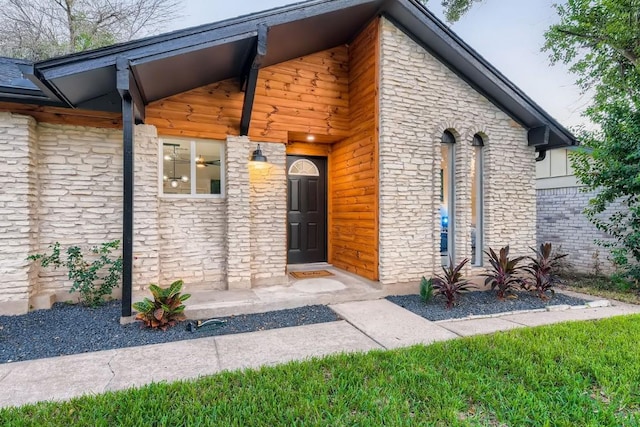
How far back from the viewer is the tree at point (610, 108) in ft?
17.5

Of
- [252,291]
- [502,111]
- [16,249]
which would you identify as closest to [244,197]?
[252,291]

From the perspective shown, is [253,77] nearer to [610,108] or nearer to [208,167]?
[208,167]

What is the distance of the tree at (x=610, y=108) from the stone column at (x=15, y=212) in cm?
870

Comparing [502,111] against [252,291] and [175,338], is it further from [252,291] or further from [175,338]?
[175,338]

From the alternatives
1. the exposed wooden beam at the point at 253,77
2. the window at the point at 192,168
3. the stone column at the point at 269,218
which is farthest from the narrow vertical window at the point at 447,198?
the window at the point at 192,168

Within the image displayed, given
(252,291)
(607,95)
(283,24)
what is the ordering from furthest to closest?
(607,95) < (252,291) < (283,24)

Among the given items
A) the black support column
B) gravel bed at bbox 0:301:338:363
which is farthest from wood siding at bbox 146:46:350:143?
gravel bed at bbox 0:301:338:363

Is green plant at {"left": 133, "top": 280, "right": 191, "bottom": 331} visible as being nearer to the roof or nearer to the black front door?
the roof

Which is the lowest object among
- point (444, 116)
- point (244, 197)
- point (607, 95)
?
point (244, 197)

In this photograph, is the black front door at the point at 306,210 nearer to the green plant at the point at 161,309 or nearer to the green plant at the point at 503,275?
the green plant at the point at 161,309

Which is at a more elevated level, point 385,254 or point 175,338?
point 385,254

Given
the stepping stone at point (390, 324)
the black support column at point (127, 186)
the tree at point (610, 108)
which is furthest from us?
the tree at point (610, 108)

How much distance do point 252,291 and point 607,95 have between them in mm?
12309

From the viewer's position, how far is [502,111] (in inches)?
233
